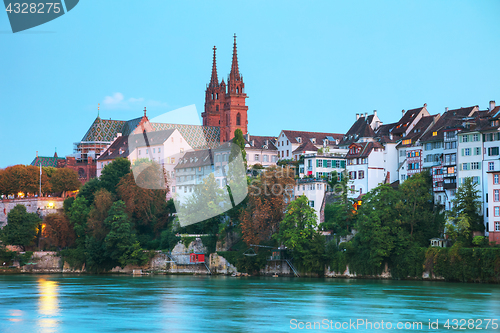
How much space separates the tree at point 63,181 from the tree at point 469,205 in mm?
67490

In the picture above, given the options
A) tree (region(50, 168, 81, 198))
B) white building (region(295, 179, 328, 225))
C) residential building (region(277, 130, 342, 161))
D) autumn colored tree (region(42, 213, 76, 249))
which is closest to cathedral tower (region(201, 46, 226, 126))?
tree (region(50, 168, 81, 198))

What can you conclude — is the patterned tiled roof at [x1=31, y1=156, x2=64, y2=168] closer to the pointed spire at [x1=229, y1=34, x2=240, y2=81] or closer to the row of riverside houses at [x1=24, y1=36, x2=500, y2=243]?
the row of riverside houses at [x1=24, y1=36, x2=500, y2=243]

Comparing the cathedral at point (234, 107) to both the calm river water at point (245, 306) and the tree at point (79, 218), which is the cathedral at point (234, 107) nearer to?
the tree at point (79, 218)

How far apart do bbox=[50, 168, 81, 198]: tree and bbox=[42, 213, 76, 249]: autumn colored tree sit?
17.9 m

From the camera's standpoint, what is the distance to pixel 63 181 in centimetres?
11312

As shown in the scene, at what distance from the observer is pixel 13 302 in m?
50.1

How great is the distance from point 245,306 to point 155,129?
75084 mm

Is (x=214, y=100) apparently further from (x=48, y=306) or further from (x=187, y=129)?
(x=48, y=306)

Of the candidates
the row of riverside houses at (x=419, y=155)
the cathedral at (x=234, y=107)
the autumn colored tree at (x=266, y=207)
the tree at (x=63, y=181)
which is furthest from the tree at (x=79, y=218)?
the cathedral at (x=234, y=107)

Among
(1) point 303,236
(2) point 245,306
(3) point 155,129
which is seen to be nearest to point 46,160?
(3) point 155,129

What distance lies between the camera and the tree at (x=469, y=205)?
66000 mm

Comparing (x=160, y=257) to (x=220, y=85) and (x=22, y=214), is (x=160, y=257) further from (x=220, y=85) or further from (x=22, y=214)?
(x=220, y=85)

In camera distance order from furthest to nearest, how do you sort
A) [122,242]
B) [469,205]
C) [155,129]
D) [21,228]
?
1. [155,129]
2. [21,228]
3. [122,242]
4. [469,205]

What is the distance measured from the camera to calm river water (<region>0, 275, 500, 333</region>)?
3909 cm
